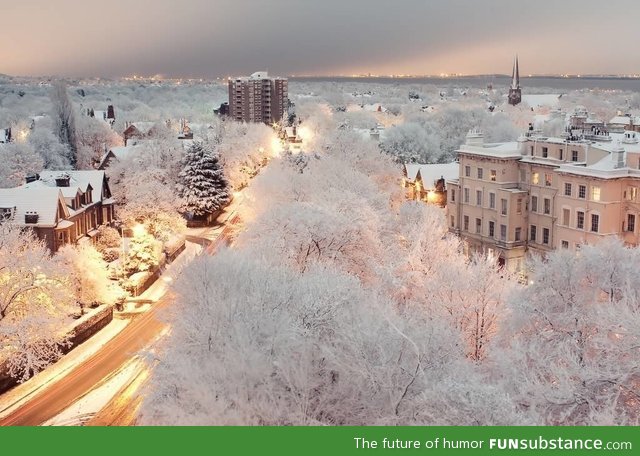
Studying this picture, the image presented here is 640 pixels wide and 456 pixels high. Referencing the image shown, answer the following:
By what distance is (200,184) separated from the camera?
173 feet

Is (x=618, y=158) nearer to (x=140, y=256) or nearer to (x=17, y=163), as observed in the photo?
(x=140, y=256)

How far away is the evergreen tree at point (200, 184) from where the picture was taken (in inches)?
2056

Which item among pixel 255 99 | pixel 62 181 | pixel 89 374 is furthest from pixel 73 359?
pixel 255 99

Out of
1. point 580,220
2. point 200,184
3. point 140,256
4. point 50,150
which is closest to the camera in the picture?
point 580,220

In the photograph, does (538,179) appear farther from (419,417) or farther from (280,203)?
(419,417)

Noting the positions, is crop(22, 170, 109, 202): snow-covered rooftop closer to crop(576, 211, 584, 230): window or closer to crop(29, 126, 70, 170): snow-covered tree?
crop(29, 126, 70, 170): snow-covered tree

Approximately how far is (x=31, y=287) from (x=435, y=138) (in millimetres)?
55545

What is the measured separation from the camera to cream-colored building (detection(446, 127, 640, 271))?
33844mm

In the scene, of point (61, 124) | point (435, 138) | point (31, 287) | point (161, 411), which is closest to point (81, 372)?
point (31, 287)

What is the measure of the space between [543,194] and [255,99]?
9411cm

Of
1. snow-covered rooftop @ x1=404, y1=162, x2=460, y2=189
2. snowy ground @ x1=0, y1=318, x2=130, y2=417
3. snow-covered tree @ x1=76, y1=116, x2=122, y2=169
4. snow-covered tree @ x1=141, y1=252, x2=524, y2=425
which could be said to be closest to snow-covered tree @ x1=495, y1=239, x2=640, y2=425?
snow-covered tree @ x1=141, y1=252, x2=524, y2=425

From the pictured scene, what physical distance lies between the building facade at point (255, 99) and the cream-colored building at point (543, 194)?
86267 millimetres

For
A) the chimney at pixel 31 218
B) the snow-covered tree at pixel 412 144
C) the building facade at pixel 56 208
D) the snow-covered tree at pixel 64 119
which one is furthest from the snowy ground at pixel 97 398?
the snow-covered tree at pixel 412 144

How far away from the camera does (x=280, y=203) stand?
128 ft
